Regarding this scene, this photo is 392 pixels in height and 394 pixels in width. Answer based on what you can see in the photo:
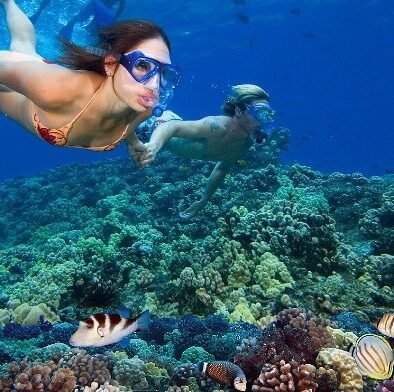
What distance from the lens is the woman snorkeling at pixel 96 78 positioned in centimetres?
391

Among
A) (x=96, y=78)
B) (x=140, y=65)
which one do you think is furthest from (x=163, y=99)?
(x=96, y=78)

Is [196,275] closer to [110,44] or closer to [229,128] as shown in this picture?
[229,128]

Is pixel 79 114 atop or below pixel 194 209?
below

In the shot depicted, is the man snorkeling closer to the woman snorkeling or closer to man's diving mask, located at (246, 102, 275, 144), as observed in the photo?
man's diving mask, located at (246, 102, 275, 144)

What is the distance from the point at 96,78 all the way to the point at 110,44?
36 cm

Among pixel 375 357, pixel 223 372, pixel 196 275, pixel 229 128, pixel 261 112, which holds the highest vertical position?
pixel 261 112

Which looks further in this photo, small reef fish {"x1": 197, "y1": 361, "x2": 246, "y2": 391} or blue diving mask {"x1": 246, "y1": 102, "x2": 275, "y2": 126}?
blue diving mask {"x1": 246, "y1": 102, "x2": 275, "y2": 126}

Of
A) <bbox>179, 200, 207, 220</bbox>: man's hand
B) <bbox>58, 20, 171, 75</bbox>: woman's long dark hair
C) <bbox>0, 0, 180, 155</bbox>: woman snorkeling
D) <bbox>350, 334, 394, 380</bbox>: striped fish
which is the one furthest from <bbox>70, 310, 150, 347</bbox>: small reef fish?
<bbox>179, 200, 207, 220</bbox>: man's hand

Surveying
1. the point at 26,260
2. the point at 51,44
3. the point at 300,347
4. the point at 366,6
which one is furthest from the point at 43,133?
the point at 366,6

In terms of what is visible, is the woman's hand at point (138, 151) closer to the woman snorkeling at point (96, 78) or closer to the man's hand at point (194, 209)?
the woman snorkeling at point (96, 78)

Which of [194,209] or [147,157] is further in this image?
[194,209]

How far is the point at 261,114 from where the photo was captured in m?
8.75

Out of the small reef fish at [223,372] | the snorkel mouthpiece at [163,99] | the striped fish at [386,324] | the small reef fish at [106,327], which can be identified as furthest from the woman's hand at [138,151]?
the striped fish at [386,324]

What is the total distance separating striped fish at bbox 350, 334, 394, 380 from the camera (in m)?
3.28
